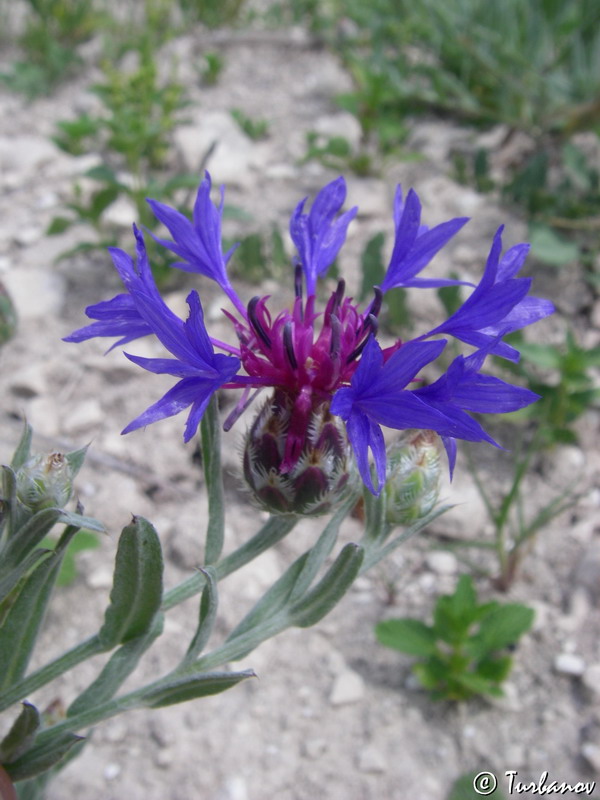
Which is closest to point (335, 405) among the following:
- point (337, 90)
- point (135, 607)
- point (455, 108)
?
point (135, 607)

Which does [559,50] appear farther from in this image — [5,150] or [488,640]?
[488,640]

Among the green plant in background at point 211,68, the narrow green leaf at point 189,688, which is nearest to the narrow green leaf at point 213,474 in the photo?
the narrow green leaf at point 189,688

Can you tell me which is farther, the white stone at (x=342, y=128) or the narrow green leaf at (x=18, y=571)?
the white stone at (x=342, y=128)

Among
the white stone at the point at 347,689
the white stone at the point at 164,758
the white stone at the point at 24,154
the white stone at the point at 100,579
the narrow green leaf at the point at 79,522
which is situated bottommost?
the white stone at the point at 164,758

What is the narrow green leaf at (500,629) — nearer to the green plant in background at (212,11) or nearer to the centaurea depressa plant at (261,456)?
the centaurea depressa plant at (261,456)

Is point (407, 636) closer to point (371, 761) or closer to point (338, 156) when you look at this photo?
point (371, 761)

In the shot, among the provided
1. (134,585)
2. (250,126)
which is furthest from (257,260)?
(134,585)

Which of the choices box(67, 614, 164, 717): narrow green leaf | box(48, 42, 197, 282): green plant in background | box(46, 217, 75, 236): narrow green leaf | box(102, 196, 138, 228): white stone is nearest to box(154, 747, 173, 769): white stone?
box(67, 614, 164, 717): narrow green leaf

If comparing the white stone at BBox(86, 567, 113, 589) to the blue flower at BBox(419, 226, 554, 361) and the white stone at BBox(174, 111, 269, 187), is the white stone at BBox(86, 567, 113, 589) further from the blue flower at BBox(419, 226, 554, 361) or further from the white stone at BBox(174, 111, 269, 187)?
the white stone at BBox(174, 111, 269, 187)
